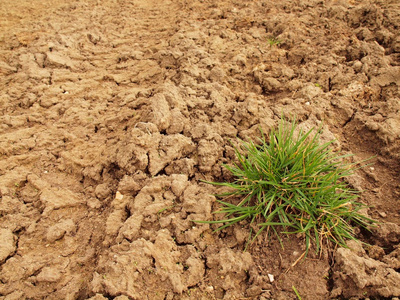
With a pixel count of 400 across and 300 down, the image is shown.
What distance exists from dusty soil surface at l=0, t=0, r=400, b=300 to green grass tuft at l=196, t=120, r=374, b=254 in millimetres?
111

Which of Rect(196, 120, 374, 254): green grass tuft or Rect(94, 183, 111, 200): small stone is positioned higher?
Rect(196, 120, 374, 254): green grass tuft

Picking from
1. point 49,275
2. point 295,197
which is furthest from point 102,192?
point 295,197

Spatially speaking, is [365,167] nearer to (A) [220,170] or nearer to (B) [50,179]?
(A) [220,170]

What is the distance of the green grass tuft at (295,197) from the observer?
1777mm

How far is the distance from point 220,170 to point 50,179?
54.0 inches

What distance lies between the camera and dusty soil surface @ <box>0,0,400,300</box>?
5.41ft

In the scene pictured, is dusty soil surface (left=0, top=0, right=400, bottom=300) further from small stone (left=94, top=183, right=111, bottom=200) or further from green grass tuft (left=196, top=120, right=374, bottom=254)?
green grass tuft (left=196, top=120, right=374, bottom=254)

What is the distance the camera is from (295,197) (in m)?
1.82

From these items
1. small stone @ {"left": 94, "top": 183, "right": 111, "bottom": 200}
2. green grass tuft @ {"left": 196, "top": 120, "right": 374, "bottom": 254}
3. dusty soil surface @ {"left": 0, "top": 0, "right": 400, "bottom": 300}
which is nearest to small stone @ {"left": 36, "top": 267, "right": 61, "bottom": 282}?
dusty soil surface @ {"left": 0, "top": 0, "right": 400, "bottom": 300}

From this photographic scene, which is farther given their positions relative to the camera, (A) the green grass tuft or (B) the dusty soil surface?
(A) the green grass tuft

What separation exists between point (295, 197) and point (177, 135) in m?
1.03

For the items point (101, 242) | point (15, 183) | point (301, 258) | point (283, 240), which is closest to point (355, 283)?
point (301, 258)

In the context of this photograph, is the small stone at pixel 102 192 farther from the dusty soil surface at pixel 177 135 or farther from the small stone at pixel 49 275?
the small stone at pixel 49 275

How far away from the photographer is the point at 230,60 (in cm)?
306
